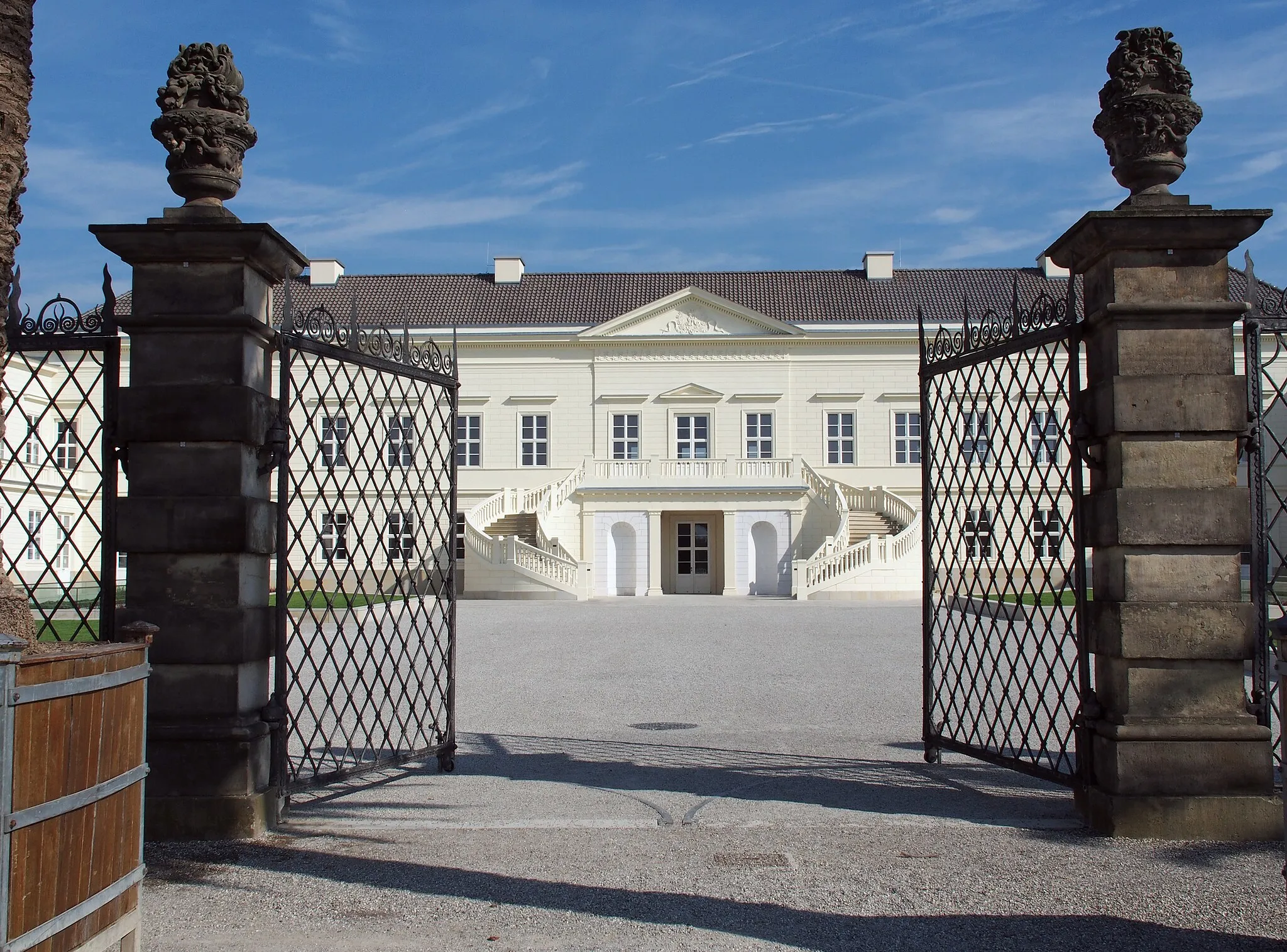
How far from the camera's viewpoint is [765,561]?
128 ft

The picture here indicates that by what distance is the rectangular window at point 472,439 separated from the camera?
1724 inches

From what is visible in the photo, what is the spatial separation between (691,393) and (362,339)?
3632 cm

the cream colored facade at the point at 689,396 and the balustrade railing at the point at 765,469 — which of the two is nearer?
the balustrade railing at the point at 765,469

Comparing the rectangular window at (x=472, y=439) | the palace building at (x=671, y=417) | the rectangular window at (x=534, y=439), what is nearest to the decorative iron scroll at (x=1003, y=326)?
the palace building at (x=671, y=417)

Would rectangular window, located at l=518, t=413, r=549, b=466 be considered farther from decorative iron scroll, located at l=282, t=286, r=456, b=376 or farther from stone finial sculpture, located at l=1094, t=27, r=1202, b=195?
stone finial sculpture, located at l=1094, t=27, r=1202, b=195

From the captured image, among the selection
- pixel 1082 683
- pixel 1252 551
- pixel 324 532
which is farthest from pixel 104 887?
pixel 324 532

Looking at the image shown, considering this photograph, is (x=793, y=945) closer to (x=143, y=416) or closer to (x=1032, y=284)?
(x=143, y=416)

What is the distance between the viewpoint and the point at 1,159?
14.3 ft

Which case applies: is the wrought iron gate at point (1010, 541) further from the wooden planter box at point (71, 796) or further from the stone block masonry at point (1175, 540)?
the wooden planter box at point (71, 796)

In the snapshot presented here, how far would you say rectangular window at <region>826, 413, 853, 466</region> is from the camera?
1724 inches

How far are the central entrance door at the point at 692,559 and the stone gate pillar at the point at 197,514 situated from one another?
112ft

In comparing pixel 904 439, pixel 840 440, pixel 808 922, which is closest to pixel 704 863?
pixel 808 922

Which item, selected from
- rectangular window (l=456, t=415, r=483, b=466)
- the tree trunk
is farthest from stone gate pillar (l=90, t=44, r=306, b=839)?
rectangular window (l=456, t=415, r=483, b=466)

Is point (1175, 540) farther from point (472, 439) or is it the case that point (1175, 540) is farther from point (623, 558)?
point (472, 439)
